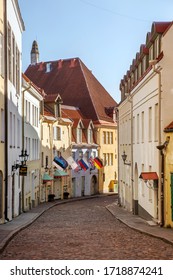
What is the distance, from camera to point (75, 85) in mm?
64750

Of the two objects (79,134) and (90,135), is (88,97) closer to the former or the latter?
(90,135)

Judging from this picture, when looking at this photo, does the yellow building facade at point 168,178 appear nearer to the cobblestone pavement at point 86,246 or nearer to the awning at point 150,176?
Result: the awning at point 150,176

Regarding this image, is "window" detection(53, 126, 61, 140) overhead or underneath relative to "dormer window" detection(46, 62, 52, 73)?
underneath

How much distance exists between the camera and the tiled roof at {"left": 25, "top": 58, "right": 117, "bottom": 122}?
63.1 m

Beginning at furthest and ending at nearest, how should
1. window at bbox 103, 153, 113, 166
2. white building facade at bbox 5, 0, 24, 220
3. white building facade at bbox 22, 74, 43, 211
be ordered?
window at bbox 103, 153, 113, 166
white building facade at bbox 22, 74, 43, 211
white building facade at bbox 5, 0, 24, 220

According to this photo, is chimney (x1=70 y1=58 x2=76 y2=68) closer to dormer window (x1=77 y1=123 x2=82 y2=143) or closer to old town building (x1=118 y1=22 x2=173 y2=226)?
dormer window (x1=77 y1=123 x2=82 y2=143)

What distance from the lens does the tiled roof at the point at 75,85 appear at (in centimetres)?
6306

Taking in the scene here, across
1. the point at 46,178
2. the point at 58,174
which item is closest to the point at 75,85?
the point at 58,174

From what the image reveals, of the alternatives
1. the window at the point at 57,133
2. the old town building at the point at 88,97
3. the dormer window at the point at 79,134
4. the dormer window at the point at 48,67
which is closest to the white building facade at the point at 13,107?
the window at the point at 57,133

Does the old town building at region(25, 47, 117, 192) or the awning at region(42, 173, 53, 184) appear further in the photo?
the old town building at region(25, 47, 117, 192)

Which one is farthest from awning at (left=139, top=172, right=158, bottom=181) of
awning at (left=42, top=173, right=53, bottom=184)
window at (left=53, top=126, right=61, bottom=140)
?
window at (left=53, top=126, right=61, bottom=140)
